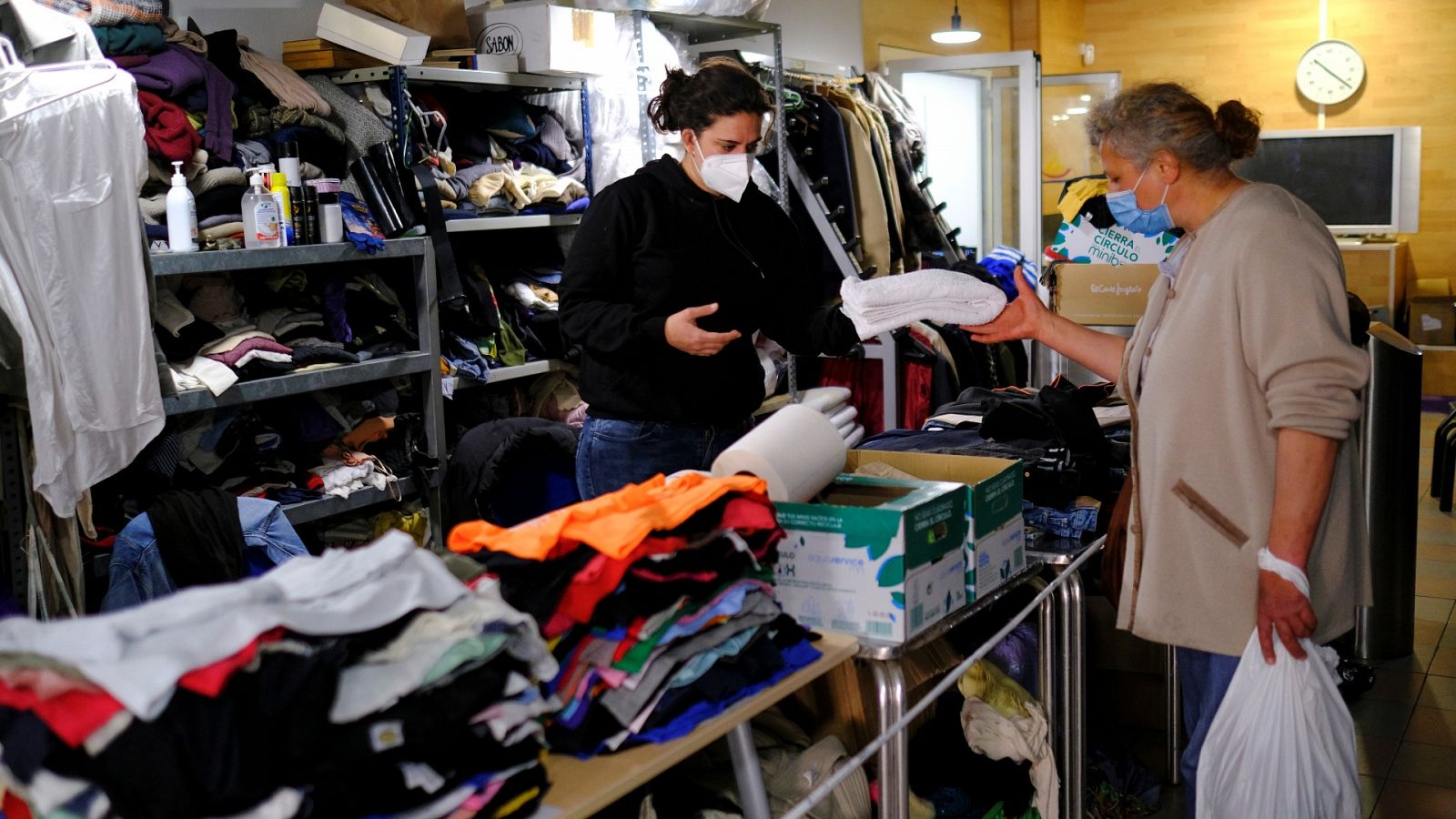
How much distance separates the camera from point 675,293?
2.66m

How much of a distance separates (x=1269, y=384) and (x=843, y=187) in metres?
→ 3.85

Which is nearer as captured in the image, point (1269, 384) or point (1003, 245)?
point (1269, 384)

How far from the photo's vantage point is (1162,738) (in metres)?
3.60

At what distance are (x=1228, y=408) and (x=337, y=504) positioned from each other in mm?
2443

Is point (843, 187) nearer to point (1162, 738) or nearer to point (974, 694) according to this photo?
point (1162, 738)

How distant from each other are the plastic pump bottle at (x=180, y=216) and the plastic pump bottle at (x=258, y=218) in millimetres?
142

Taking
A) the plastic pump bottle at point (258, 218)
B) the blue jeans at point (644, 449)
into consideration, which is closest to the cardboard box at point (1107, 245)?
the blue jeans at point (644, 449)

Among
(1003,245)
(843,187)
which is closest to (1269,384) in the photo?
(843,187)

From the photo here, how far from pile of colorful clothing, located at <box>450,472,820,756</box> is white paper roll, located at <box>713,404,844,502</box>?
0.80 feet

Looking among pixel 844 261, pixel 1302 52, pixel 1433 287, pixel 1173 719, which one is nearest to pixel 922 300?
pixel 1173 719

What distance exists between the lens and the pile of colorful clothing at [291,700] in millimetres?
1138

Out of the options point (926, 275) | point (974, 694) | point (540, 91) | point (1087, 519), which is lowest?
point (974, 694)

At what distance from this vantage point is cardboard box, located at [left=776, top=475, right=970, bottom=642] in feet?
6.56

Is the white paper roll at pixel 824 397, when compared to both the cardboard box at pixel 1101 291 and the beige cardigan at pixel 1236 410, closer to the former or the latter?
the cardboard box at pixel 1101 291
